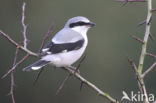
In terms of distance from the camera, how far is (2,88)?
7.44 m

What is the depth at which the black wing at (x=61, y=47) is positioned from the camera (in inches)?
127

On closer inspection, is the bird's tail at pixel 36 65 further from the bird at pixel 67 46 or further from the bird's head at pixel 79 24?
the bird's head at pixel 79 24

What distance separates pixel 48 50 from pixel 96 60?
5.06m

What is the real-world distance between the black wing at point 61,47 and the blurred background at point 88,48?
4.03 meters

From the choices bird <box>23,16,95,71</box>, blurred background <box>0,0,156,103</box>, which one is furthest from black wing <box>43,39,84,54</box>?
blurred background <box>0,0,156,103</box>

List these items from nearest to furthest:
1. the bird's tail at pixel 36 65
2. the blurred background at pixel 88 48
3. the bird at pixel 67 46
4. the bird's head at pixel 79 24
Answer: the bird's tail at pixel 36 65, the bird at pixel 67 46, the bird's head at pixel 79 24, the blurred background at pixel 88 48

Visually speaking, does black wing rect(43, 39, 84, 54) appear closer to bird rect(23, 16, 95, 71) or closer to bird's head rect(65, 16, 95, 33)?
bird rect(23, 16, 95, 71)

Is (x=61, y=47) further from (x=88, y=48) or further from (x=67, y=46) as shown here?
(x=88, y=48)

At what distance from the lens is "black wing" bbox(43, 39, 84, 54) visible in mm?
3229

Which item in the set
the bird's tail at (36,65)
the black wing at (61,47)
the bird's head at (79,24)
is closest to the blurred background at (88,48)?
the bird's head at (79,24)

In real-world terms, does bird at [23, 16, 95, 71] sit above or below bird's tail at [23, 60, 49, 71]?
below

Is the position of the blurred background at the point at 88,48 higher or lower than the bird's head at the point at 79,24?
lower

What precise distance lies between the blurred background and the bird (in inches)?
150

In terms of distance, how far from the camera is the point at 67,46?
338 centimetres
